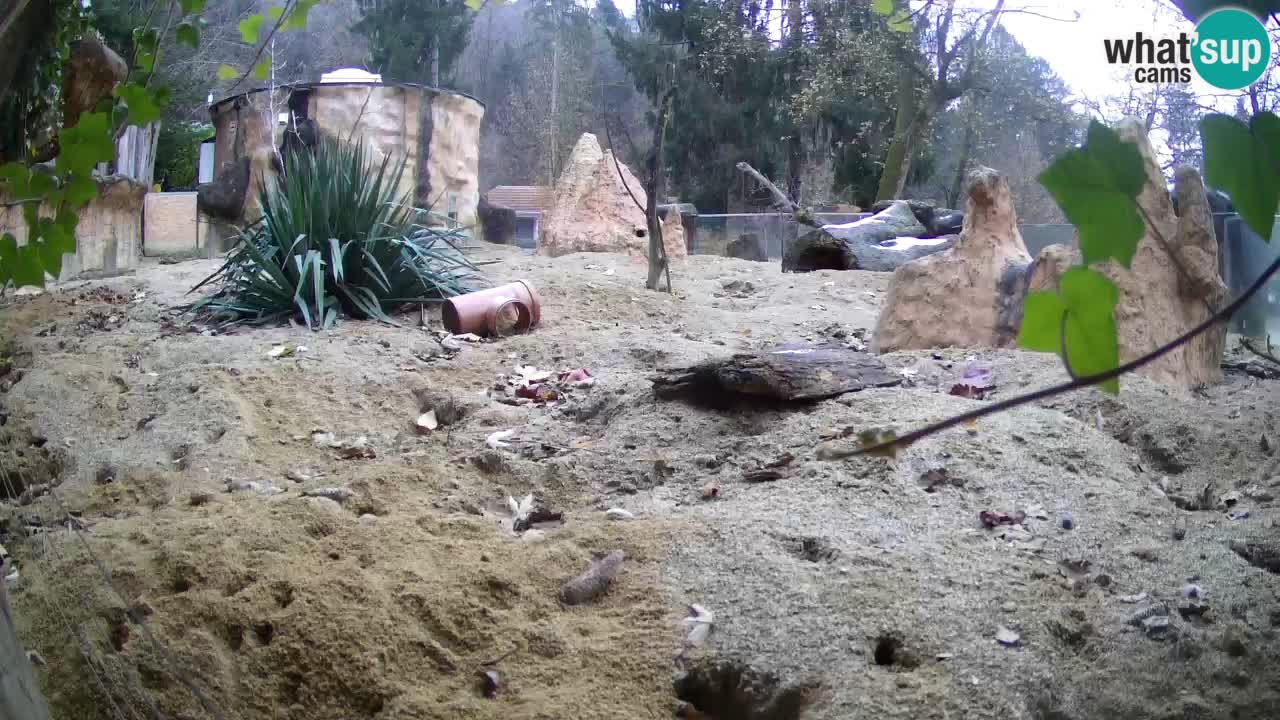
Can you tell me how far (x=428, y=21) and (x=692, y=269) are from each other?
10099 mm

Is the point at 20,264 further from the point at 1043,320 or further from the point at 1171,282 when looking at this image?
the point at 1171,282

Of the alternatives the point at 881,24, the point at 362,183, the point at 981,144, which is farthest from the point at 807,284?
the point at 881,24

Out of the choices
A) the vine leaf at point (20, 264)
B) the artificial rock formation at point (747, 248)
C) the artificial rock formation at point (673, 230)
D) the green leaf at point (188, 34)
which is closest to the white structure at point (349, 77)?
the artificial rock formation at point (747, 248)

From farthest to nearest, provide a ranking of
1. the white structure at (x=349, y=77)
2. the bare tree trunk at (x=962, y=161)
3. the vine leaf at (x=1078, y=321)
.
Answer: the bare tree trunk at (x=962, y=161), the white structure at (x=349, y=77), the vine leaf at (x=1078, y=321)

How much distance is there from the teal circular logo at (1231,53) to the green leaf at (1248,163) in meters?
0.61

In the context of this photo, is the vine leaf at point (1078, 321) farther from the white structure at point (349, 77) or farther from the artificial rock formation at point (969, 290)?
the white structure at point (349, 77)

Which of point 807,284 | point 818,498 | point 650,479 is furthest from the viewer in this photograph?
point 807,284

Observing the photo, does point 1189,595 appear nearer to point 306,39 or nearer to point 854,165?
point 854,165

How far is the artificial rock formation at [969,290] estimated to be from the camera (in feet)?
15.0

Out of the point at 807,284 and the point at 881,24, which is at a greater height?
the point at 881,24

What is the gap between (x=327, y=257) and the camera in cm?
559

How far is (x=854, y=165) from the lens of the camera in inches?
624

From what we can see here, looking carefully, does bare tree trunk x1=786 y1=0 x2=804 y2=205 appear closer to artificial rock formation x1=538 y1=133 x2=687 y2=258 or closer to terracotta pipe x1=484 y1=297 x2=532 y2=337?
artificial rock formation x1=538 y1=133 x2=687 y2=258

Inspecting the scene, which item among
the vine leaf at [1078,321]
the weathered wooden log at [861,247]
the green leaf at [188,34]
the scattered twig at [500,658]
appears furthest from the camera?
the weathered wooden log at [861,247]
